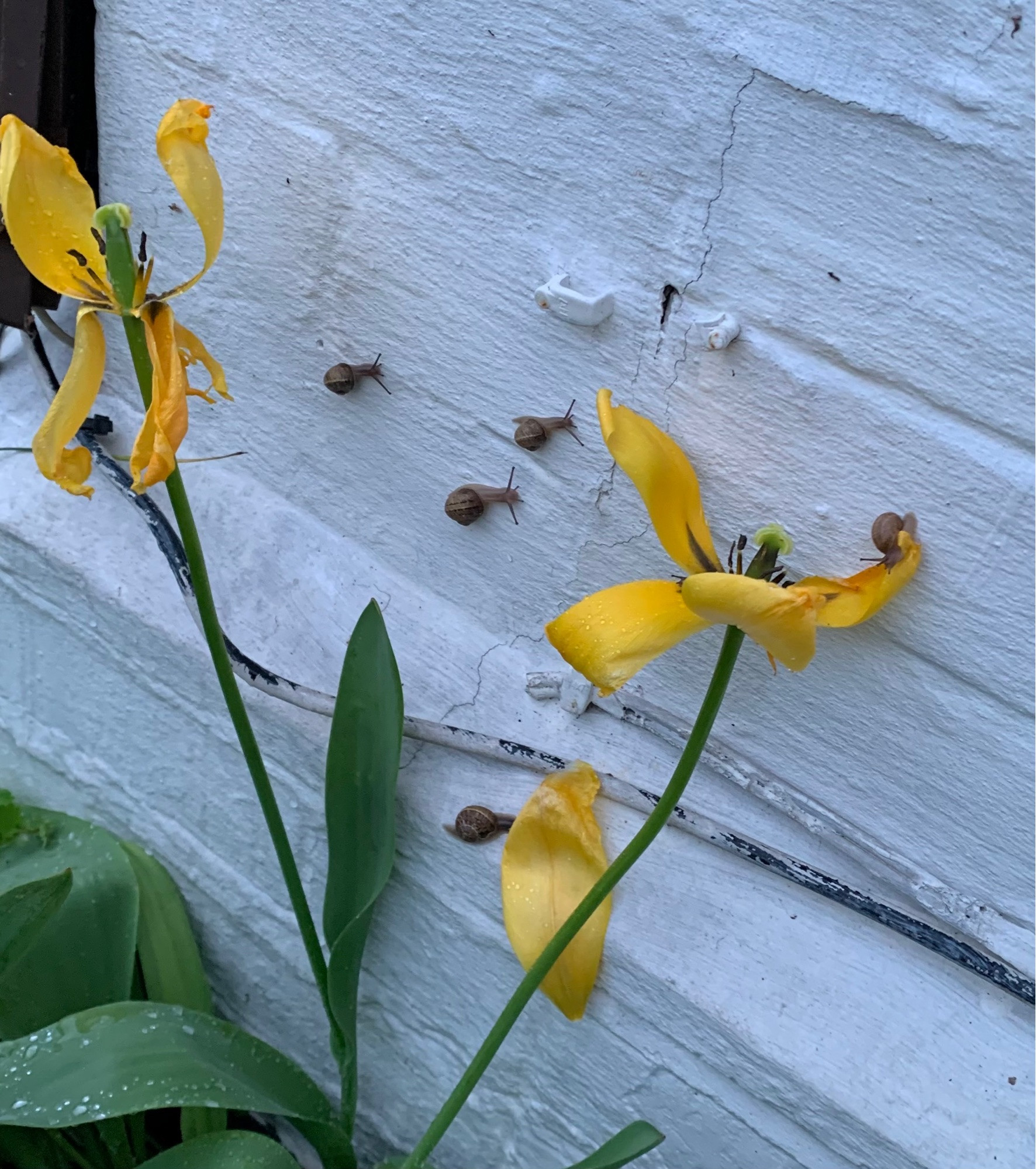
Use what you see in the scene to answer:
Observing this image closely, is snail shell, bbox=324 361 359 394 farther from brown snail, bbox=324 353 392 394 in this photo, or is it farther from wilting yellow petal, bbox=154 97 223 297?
wilting yellow petal, bbox=154 97 223 297

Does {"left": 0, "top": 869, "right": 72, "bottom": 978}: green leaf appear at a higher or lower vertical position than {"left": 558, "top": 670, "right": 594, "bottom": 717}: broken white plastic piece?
lower

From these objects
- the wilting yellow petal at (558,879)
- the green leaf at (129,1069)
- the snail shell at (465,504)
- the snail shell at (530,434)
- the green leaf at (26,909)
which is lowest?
the green leaf at (129,1069)

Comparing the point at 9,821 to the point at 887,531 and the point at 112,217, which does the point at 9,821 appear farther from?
the point at 887,531

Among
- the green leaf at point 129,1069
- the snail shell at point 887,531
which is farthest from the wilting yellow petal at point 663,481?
the green leaf at point 129,1069

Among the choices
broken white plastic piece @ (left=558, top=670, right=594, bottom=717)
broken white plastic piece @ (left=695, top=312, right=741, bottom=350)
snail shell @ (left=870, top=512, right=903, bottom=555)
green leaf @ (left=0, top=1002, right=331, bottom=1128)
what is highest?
broken white plastic piece @ (left=695, top=312, right=741, bottom=350)

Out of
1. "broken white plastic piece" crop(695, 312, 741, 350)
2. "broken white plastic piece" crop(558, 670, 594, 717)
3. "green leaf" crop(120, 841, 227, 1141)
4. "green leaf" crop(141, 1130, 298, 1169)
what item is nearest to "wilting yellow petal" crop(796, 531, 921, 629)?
"broken white plastic piece" crop(695, 312, 741, 350)

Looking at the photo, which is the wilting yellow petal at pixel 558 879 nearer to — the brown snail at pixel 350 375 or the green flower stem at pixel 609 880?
the green flower stem at pixel 609 880

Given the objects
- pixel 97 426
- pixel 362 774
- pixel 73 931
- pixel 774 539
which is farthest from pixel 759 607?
pixel 97 426
